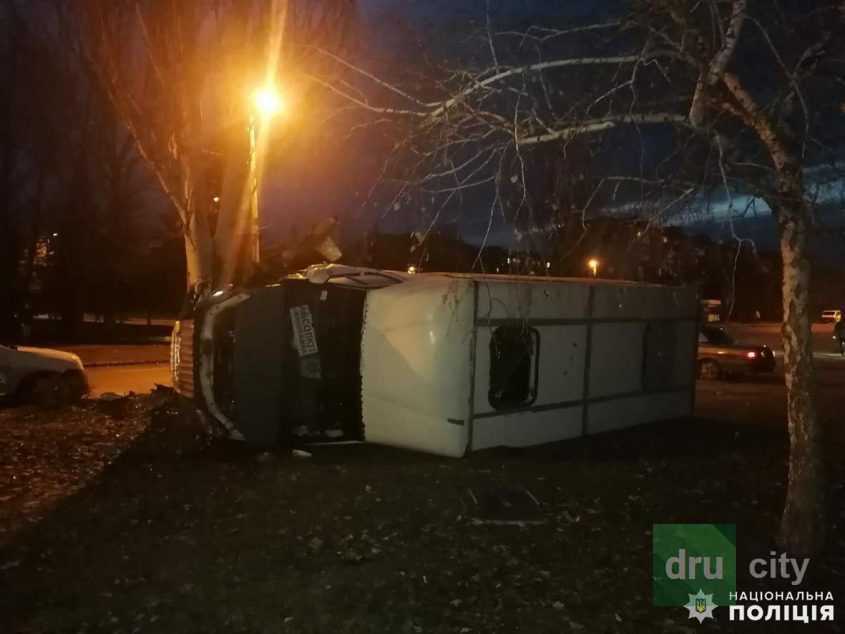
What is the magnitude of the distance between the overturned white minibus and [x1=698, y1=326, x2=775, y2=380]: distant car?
42.6ft

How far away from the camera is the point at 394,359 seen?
31.1 ft

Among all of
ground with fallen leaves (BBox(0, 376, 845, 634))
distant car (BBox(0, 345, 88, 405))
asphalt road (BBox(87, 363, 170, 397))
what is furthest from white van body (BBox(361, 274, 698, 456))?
asphalt road (BBox(87, 363, 170, 397))

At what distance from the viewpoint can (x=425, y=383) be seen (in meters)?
9.19

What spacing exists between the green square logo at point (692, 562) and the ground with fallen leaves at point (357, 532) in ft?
0.34

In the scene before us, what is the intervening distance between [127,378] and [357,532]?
16.1 meters

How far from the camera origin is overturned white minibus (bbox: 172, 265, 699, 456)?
9141 millimetres

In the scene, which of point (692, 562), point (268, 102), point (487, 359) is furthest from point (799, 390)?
point (268, 102)

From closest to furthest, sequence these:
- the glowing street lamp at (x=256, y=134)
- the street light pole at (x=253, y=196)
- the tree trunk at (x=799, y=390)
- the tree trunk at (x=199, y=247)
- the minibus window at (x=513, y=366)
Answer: the tree trunk at (x=799, y=390) < the minibus window at (x=513, y=366) < the glowing street lamp at (x=256, y=134) < the street light pole at (x=253, y=196) < the tree trunk at (x=199, y=247)

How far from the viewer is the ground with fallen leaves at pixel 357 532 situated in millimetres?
5070

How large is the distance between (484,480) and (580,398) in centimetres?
322

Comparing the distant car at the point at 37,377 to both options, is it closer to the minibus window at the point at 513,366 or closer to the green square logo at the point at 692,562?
the minibus window at the point at 513,366

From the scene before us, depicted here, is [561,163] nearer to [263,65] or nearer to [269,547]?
[269,547]

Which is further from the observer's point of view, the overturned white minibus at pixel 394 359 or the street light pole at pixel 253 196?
the street light pole at pixel 253 196

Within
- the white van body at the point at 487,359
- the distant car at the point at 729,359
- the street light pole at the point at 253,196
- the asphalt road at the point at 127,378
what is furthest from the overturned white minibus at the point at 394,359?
the distant car at the point at 729,359
